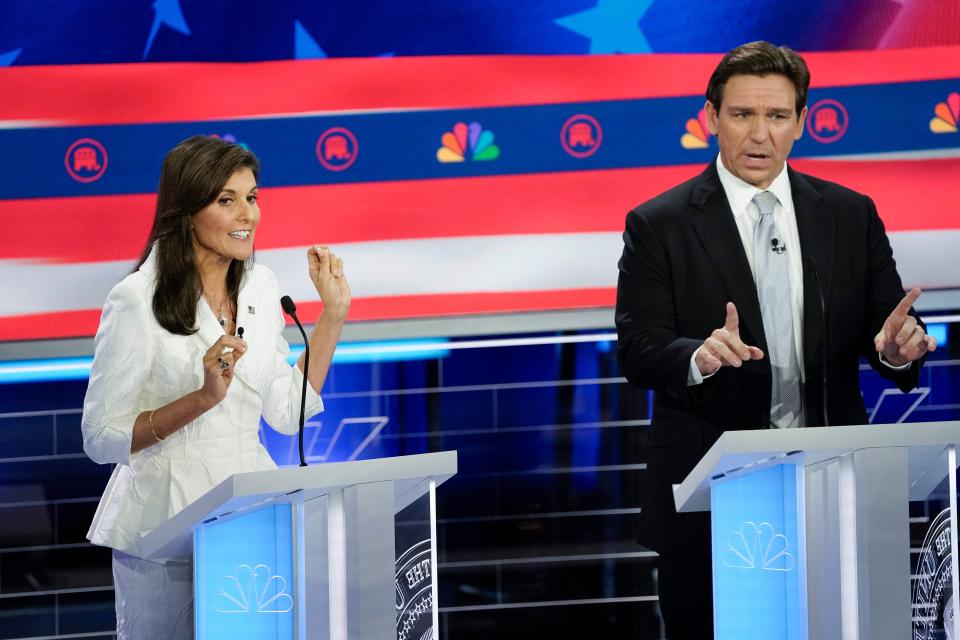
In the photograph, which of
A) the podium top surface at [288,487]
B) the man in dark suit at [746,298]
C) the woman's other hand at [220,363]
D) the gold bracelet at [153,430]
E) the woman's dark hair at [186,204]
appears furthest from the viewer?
→ the man in dark suit at [746,298]

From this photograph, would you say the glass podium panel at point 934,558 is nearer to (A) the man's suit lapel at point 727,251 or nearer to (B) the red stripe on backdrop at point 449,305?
(A) the man's suit lapel at point 727,251

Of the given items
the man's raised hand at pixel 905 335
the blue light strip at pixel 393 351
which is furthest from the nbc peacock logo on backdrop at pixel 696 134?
the man's raised hand at pixel 905 335

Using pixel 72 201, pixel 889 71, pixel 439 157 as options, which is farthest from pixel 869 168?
pixel 72 201

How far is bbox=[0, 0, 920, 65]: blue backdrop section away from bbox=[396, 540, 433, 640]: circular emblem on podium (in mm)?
2176

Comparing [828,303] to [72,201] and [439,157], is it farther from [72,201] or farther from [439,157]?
[72,201]

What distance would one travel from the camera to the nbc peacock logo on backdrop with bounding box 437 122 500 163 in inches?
152

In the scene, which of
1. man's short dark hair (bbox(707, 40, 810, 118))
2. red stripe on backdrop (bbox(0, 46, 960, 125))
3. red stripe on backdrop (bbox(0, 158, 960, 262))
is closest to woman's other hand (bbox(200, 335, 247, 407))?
man's short dark hair (bbox(707, 40, 810, 118))

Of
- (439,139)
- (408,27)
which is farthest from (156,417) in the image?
(408,27)

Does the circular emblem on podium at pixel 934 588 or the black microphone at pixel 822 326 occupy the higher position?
the black microphone at pixel 822 326

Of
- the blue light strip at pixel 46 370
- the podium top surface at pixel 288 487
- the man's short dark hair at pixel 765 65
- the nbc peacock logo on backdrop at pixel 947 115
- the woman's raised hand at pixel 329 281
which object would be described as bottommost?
the podium top surface at pixel 288 487

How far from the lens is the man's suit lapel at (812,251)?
2514 millimetres

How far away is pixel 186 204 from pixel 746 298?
1.17m

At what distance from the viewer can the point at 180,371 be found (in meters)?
2.35

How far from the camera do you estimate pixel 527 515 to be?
13.2 feet
